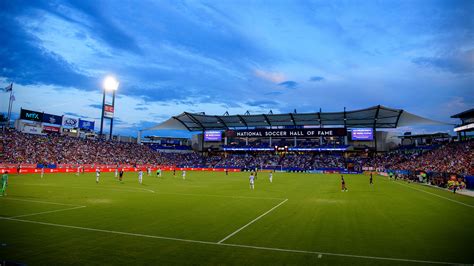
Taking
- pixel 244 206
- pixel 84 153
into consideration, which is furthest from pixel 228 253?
pixel 84 153

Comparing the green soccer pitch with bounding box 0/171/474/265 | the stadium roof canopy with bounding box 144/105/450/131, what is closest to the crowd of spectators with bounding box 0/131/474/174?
the stadium roof canopy with bounding box 144/105/450/131

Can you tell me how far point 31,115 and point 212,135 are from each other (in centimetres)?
5229

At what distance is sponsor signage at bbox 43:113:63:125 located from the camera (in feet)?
249

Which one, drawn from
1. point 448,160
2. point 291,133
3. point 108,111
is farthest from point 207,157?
point 448,160

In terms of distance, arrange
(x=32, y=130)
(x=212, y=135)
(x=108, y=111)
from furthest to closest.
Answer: (x=212, y=135) → (x=108, y=111) → (x=32, y=130)

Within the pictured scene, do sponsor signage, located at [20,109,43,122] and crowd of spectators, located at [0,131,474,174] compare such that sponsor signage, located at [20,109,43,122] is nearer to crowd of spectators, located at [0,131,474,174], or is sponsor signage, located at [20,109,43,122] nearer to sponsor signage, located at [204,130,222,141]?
crowd of spectators, located at [0,131,474,174]

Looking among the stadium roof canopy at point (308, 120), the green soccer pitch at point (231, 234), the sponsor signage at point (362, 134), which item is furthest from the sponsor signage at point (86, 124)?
the sponsor signage at point (362, 134)

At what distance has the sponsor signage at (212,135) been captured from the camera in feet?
315

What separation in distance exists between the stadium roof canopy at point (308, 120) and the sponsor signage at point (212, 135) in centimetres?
200

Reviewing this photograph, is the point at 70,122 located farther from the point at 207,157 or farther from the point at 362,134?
the point at 362,134

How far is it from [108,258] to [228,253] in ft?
A: 12.7

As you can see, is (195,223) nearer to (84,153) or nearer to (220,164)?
(84,153)

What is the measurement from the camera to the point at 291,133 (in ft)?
286

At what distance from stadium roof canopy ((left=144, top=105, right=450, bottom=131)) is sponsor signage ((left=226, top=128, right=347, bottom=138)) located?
3.09 meters
